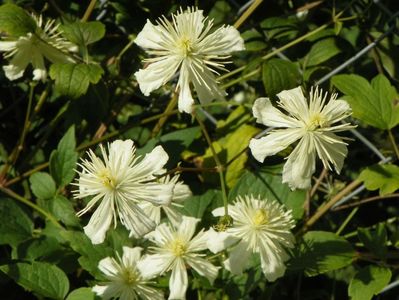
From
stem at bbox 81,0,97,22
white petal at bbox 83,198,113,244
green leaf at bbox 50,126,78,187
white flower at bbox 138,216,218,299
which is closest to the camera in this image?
white petal at bbox 83,198,113,244

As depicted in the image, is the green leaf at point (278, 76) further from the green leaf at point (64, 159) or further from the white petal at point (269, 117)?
the green leaf at point (64, 159)

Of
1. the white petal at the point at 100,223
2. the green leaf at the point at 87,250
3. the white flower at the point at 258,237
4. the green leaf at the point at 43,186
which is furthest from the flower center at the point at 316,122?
the green leaf at the point at 43,186

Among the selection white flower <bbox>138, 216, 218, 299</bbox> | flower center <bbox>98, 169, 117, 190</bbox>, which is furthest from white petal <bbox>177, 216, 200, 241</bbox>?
flower center <bbox>98, 169, 117, 190</bbox>

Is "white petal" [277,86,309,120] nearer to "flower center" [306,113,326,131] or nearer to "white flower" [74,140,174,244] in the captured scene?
"flower center" [306,113,326,131]

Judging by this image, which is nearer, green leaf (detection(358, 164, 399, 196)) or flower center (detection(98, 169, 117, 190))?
flower center (detection(98, 169, 117, 190))

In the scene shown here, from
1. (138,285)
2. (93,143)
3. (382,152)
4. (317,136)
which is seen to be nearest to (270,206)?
(317,136)

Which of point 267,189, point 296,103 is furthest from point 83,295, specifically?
point 296,103
